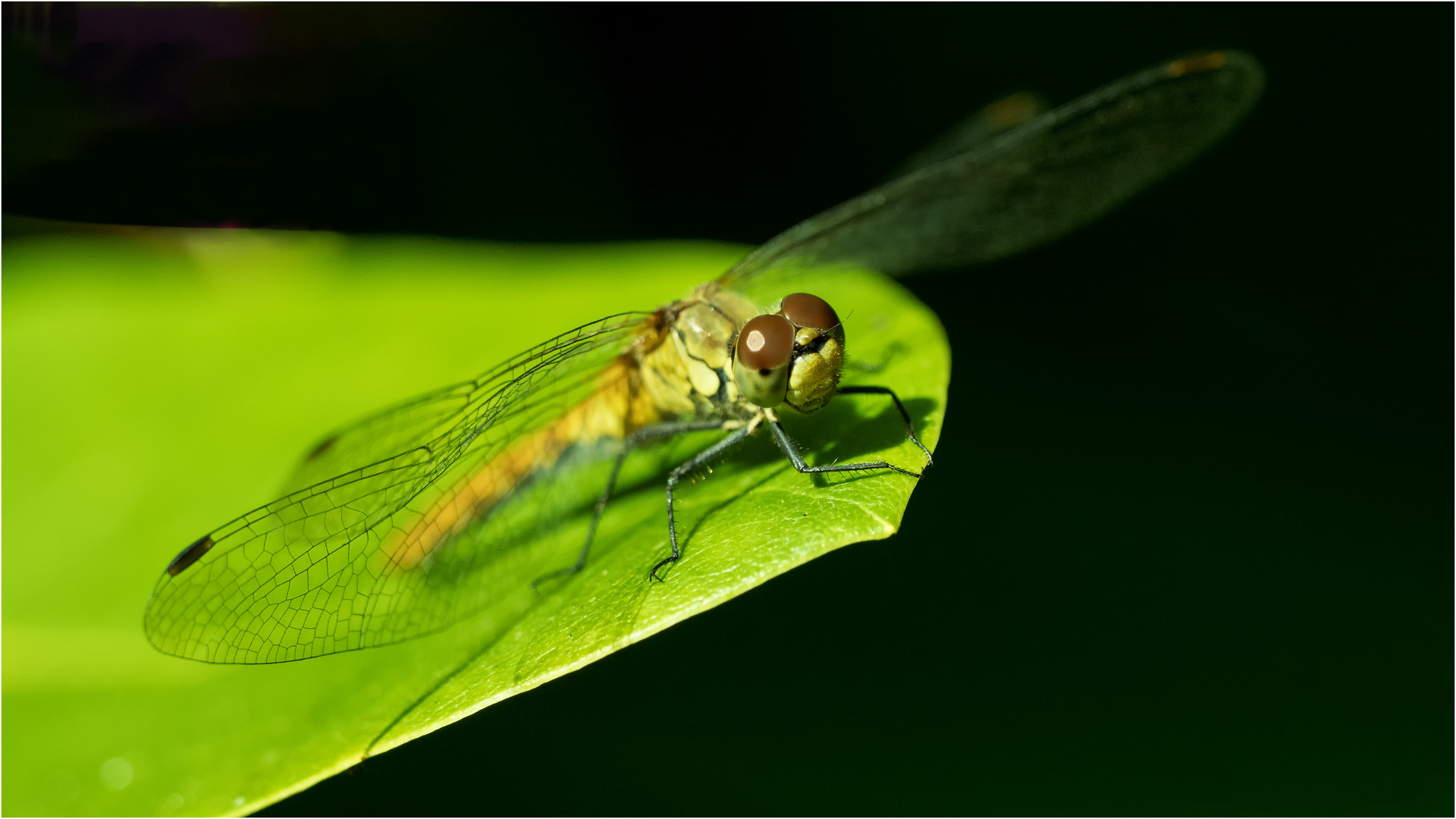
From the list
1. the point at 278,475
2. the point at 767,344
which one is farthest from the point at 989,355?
the point at 278,475

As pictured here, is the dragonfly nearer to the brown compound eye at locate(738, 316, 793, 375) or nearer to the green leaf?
the brown compound eye at locate(738, 316, 793, 375)

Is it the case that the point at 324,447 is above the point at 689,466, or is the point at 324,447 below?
above

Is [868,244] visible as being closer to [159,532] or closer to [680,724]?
[680,724]

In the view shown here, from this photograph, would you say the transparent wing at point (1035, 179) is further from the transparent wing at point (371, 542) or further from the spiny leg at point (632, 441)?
the transparent wing at point (371, 542)

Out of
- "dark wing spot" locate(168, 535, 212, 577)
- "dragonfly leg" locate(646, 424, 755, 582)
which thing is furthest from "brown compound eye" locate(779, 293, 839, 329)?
"dark wing spot" locate(168, 535, 212, 577)

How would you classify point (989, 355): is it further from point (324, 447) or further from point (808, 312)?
point (324, 447)

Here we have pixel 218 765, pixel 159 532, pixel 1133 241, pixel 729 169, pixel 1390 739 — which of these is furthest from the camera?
pixel 729 169

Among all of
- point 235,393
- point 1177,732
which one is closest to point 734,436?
point 1177,732
